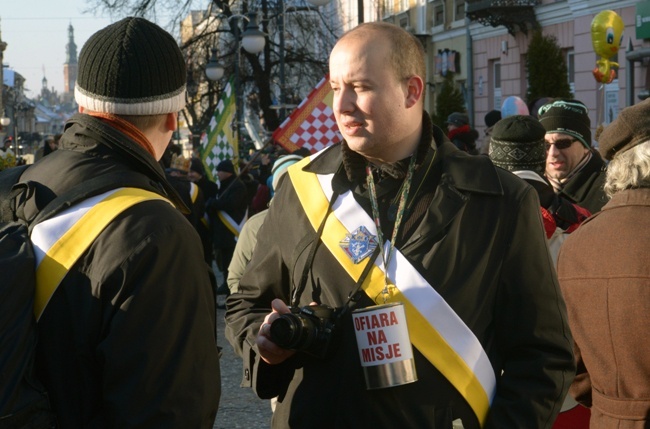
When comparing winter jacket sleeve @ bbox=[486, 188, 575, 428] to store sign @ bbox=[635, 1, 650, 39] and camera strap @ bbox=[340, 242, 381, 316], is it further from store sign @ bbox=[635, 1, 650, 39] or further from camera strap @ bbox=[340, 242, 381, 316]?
store sign @ bbox=[635, 1, 650, 39]

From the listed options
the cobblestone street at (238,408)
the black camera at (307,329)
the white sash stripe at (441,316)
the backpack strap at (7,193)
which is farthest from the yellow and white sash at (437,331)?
the cobblestone street at (238,408)

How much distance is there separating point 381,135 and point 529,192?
45cm

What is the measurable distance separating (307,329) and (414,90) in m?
0.79

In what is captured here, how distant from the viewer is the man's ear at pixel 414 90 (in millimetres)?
3225

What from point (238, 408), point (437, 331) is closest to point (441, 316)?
point (437, 331)

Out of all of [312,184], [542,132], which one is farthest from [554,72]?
[312,184]

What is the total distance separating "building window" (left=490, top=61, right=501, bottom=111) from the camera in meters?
31.0

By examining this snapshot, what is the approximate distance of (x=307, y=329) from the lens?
115 inches

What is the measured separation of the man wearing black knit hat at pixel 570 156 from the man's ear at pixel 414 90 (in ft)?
8.23

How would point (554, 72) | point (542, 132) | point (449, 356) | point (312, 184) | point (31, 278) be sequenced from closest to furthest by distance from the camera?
point (31, 278) → point (449, 356) → point (312, 184) → point (542, 132) → point (554, 72)

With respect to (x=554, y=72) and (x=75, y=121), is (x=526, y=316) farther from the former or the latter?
(x=554, y=72)

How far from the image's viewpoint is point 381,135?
3176 mm

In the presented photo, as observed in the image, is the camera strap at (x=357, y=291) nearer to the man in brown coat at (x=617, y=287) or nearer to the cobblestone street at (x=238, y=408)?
the man in brown coat at (x=617, y=287)

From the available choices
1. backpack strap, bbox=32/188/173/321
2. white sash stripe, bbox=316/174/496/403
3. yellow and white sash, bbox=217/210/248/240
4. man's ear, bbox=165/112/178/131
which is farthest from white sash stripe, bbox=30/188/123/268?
yellow and white sash, bbox=217/210/248/240
